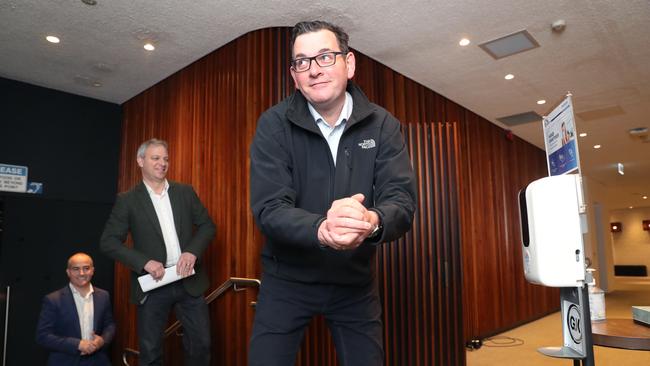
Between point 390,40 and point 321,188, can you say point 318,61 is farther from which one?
point 390,40

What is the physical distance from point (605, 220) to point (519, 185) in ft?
25.8

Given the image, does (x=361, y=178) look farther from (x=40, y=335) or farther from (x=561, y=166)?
(x=40, y=335)

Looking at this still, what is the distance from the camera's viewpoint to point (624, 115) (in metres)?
6.96

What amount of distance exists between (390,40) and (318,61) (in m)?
3.08

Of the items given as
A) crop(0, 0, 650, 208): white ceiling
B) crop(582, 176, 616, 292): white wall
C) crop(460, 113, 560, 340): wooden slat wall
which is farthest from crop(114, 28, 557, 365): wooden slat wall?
crop(582, 176, 616, 292): white wall

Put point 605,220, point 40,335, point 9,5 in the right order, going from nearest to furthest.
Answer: point 40,335 < point 9,5 < point 605,220

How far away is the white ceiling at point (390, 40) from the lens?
376 centimetres

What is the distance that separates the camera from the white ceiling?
3764mm

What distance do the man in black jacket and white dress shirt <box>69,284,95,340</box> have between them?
257cm

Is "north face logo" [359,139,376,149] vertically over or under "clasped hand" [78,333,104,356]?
over

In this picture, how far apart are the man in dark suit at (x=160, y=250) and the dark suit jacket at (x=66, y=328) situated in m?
0.45

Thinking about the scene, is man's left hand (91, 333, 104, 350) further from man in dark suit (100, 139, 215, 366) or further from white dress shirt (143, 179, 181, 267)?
white dress shirt (143, 179, 181, 267)

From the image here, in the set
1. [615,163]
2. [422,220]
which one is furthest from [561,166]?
[615,163]

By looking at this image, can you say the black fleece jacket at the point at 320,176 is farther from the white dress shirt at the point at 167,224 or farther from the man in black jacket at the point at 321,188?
the white dress shirt at the point at 167,224
